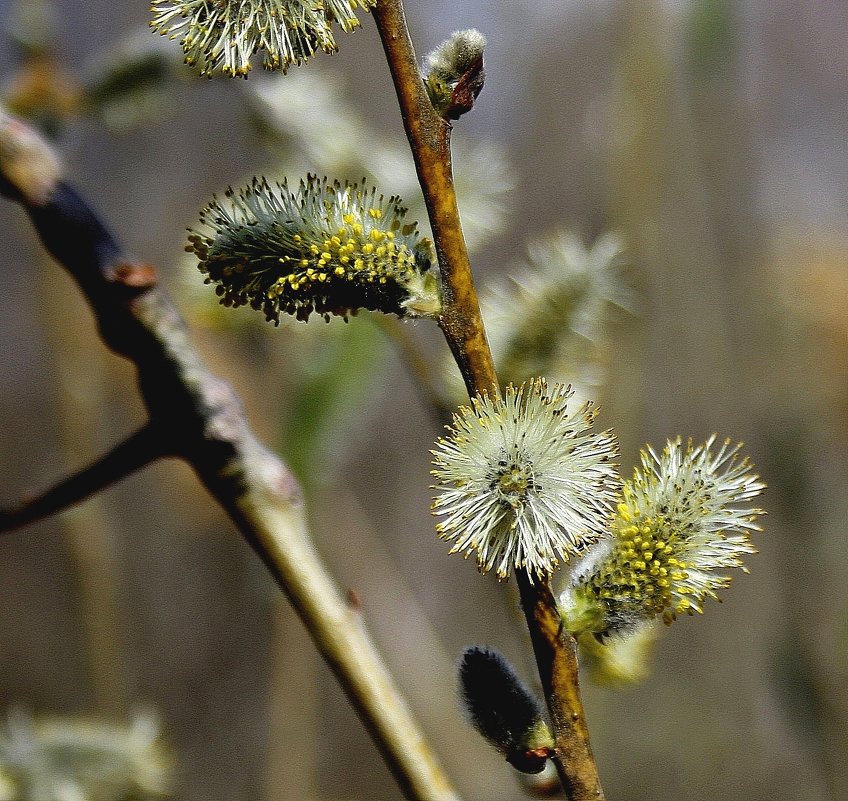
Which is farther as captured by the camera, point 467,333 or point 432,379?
point 432,379

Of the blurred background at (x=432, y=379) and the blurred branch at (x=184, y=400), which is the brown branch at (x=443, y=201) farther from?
the blurred branch at (x=184, y=400)

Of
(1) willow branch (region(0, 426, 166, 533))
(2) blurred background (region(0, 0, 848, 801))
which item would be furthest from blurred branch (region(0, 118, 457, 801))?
(2) blurred background (region(0, 0, 848, 801))

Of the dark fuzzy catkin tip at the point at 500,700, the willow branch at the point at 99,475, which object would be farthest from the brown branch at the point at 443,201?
the willow branch at the point at 99,475

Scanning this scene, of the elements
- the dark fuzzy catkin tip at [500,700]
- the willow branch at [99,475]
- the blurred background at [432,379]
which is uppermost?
the blurred background at [432,379]

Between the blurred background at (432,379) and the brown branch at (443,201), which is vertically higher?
the blurred background at (432,379)

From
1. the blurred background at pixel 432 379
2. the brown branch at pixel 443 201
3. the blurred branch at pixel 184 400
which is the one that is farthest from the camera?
the blurred background at pixel 432 379

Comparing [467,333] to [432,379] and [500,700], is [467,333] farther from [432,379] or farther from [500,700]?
[432,379]

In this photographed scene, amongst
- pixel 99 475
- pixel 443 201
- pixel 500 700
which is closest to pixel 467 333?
pixel 443 201
